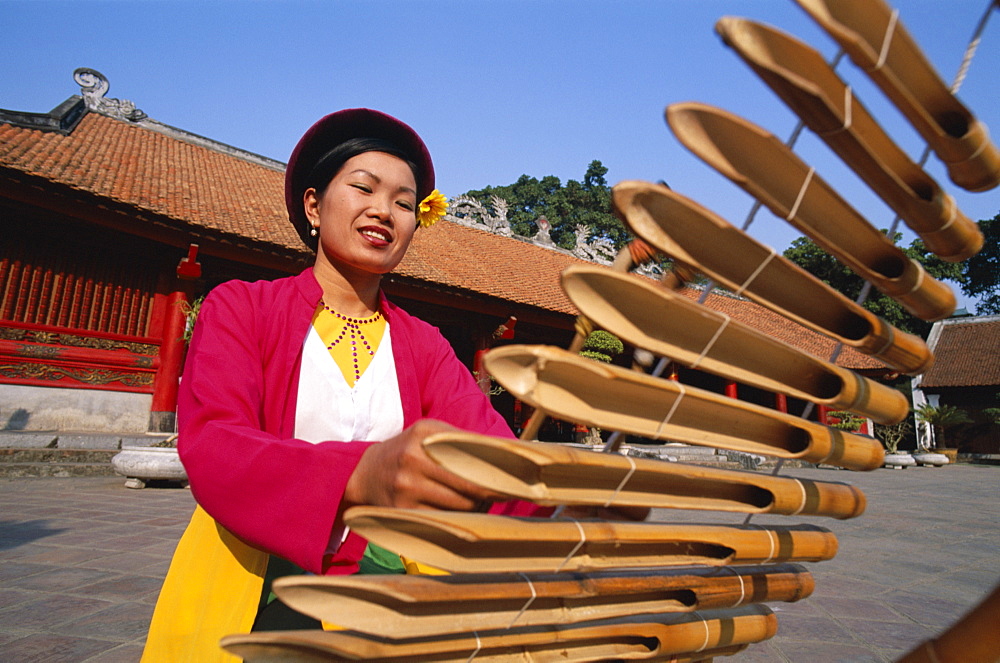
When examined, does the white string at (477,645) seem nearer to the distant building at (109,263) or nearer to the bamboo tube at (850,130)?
the bamboo tube at (850,130)

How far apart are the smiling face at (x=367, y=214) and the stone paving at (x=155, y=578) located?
1732mm

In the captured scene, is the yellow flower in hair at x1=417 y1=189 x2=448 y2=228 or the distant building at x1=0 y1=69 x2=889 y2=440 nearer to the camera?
the yellow flower in hair at x1=417 y1=189 x2=448 y2=228

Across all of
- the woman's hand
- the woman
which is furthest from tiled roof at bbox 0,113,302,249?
the woman's hand

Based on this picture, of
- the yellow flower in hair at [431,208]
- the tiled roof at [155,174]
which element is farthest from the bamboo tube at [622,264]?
the tiled roof at [155,174]

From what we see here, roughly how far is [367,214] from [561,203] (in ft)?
145

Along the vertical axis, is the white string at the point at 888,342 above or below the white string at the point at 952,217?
below

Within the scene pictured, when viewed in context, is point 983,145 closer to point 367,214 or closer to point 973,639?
point 973,639

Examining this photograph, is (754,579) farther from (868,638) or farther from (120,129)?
(120,129)

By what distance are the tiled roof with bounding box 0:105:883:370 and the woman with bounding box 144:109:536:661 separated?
439 cm

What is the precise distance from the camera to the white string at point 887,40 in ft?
1.52

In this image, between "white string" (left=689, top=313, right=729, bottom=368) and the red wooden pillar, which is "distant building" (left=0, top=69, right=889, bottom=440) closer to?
the red wooden pillar

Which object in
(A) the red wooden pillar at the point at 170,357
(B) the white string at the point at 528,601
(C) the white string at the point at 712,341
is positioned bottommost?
(A) the red wooden pillar at the point at 170,357

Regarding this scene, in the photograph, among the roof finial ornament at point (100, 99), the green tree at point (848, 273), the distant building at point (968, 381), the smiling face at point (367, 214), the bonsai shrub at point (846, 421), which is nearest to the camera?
the smiling face at point (367, 214)

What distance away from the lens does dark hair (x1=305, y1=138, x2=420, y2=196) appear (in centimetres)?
121
